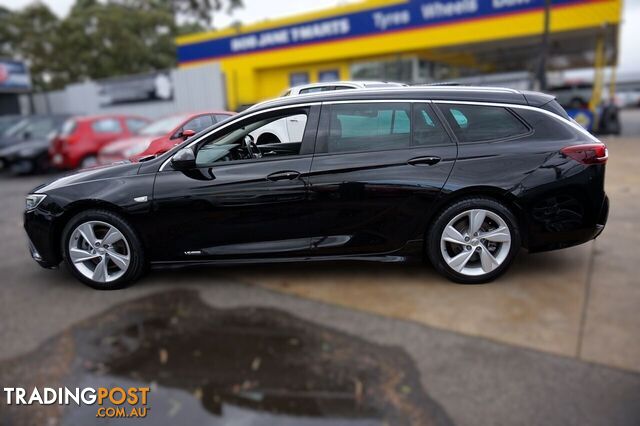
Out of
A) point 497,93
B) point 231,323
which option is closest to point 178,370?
point 231,323

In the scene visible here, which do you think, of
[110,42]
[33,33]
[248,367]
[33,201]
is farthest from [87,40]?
[33,201]

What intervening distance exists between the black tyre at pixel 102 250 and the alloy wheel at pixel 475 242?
2.56 feet

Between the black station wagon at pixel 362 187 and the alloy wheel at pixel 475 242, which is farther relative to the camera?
the alloy wheel at pixel 475 242

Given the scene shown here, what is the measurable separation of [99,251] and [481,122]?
3.13 feet

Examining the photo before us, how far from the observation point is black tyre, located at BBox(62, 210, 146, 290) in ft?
3.65

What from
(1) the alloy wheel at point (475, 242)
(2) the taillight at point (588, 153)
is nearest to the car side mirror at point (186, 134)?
(1) the alloy wheel at point (475, 242)

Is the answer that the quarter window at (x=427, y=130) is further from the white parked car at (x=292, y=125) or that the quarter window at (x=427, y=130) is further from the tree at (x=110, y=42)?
the tree at (x=110, y=42)

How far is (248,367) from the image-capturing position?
203 inches

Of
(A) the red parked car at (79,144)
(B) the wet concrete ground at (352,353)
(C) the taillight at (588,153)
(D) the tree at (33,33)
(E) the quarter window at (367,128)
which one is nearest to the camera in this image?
(C) the taillight at (588,153)

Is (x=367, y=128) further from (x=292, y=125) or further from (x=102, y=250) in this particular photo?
(x=102, y=250)

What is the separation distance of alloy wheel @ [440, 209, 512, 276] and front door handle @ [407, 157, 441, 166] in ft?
0.59

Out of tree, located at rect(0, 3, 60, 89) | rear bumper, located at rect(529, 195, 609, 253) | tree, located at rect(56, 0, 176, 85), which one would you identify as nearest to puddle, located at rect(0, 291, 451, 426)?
rear bumper, located at rect(529, 195, 609, 253)

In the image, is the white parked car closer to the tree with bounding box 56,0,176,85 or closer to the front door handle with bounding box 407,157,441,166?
the front door handle with bounding box 407,157,441,166

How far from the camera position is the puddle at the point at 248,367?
4684 millimetres
